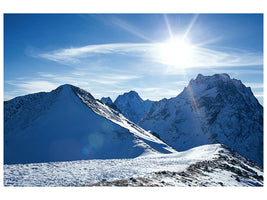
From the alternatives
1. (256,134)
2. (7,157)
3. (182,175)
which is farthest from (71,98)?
(256,134)

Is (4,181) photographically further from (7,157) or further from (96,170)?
(7,157)

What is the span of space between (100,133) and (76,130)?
4946 mm

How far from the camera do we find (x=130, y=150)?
131 ft

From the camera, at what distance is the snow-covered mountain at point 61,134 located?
116 feet

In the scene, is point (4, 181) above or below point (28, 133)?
below

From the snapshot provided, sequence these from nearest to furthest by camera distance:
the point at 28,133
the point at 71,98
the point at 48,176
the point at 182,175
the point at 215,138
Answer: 1. the point at 48,176
2. the point at 182,175
3. the point at 28,133
4. the point at 71,98
5. the point at 215,138

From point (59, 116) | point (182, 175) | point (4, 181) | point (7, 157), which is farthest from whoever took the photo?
point (59, 116)

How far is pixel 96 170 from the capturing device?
64.4 ft

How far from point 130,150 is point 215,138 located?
17044 centimetres

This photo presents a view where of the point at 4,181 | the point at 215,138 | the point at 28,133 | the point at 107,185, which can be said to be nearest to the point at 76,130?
the point at 28,133

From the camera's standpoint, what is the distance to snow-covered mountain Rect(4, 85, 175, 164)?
35469 millimetres

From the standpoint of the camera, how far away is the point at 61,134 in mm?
38719

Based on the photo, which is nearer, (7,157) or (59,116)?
(7,157)

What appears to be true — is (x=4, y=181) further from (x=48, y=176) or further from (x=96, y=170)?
(x=96, y=170)
